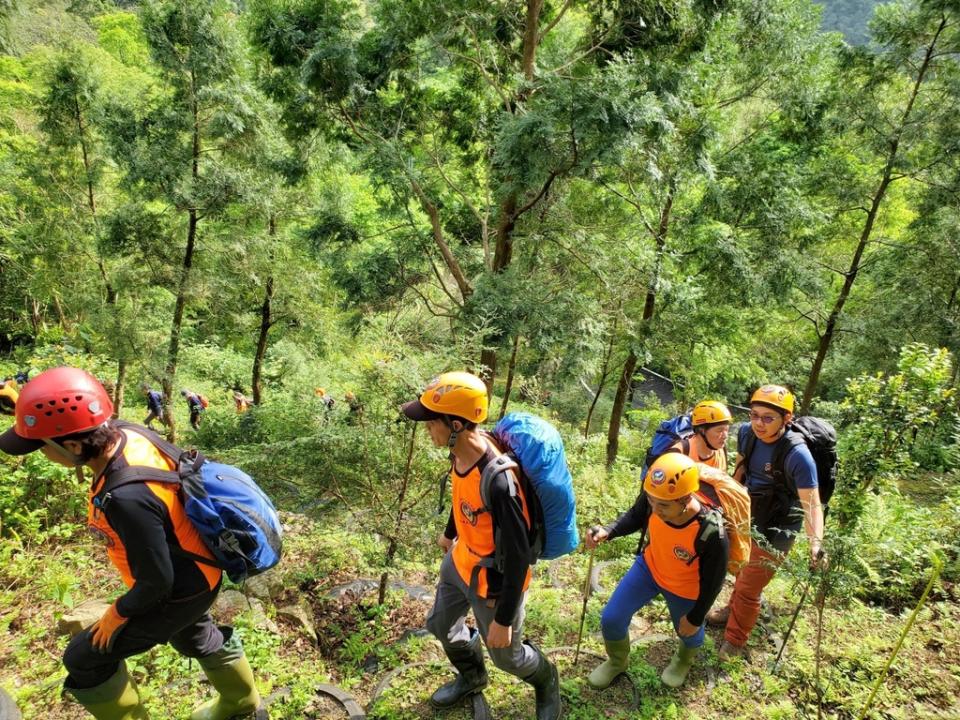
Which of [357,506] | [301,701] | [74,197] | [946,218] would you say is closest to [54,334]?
[74,197]

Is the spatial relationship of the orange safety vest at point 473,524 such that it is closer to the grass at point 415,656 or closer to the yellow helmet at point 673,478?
the yellow helmet at point 673,478

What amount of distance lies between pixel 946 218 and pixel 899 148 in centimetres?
240

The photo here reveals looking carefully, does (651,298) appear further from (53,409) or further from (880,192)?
(53,409)

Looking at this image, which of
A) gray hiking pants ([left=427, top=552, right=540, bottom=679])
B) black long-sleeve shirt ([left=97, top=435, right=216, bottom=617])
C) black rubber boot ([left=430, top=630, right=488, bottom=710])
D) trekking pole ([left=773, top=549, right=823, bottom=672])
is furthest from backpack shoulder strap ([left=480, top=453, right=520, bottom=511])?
trekking pole ([left=773, top=549, right=823, bottom=672])

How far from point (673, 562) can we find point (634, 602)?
477 millimetres

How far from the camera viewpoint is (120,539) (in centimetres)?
240

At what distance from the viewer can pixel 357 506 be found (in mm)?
5309

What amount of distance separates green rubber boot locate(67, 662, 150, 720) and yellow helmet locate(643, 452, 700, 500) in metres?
3.09

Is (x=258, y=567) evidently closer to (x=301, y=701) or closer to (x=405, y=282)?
(x=301, y=701)

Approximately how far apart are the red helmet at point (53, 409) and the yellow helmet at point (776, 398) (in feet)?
13.4

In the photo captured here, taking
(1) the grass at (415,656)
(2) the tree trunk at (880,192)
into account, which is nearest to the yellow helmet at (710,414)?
(1) the grass at (415,656)

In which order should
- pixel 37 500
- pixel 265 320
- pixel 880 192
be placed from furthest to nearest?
pixel 265 320 < pixel 880 192 < pixel 37 500

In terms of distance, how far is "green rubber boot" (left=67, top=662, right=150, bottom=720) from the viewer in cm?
275

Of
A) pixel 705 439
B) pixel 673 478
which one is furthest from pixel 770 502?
pixel 673 478
